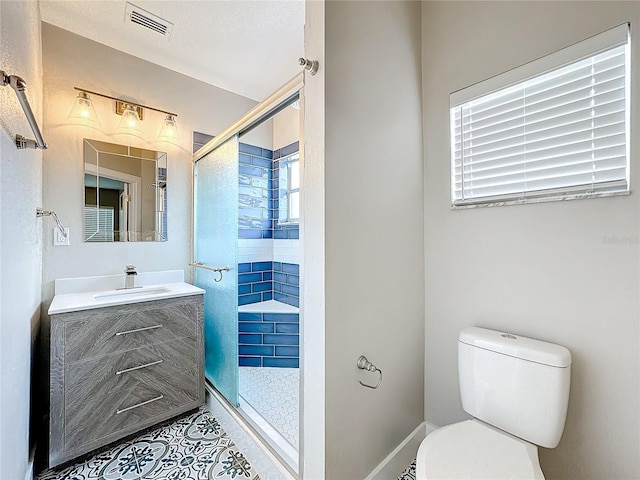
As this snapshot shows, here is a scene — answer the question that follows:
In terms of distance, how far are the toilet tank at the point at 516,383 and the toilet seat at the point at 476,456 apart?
0.07 metres

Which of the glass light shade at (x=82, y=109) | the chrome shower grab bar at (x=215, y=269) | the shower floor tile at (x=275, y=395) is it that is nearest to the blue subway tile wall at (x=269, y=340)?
the shower floor tile at (x=275, y=395)

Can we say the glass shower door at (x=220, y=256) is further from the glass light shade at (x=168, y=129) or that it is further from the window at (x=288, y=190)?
the window at (x=288, y=190)

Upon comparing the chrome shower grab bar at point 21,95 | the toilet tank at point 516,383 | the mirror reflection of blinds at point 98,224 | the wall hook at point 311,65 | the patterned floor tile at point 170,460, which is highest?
the wall hook at point 311,65

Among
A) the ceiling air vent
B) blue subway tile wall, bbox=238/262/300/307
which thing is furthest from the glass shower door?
the ceiling air vent

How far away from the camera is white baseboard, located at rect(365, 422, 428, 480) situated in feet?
4.43

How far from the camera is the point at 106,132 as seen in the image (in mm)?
2012

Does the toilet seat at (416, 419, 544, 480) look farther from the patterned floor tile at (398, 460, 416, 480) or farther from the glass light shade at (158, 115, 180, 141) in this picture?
the glass light shade at (158, 115, 180, 141)

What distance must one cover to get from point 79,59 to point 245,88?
3.88ft

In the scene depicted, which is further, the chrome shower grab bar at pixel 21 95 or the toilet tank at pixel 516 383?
the toilet tank at pixel 516 383

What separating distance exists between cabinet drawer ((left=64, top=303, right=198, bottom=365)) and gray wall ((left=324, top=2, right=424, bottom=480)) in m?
1.19

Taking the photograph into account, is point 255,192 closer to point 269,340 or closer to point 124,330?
point 269,340

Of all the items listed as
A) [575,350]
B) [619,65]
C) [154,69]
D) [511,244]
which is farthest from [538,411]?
[154,69]

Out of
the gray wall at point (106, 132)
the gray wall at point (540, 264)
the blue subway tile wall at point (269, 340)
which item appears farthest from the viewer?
the blue subway tile wall at point (269, 340)

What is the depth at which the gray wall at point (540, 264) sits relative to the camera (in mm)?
1092
